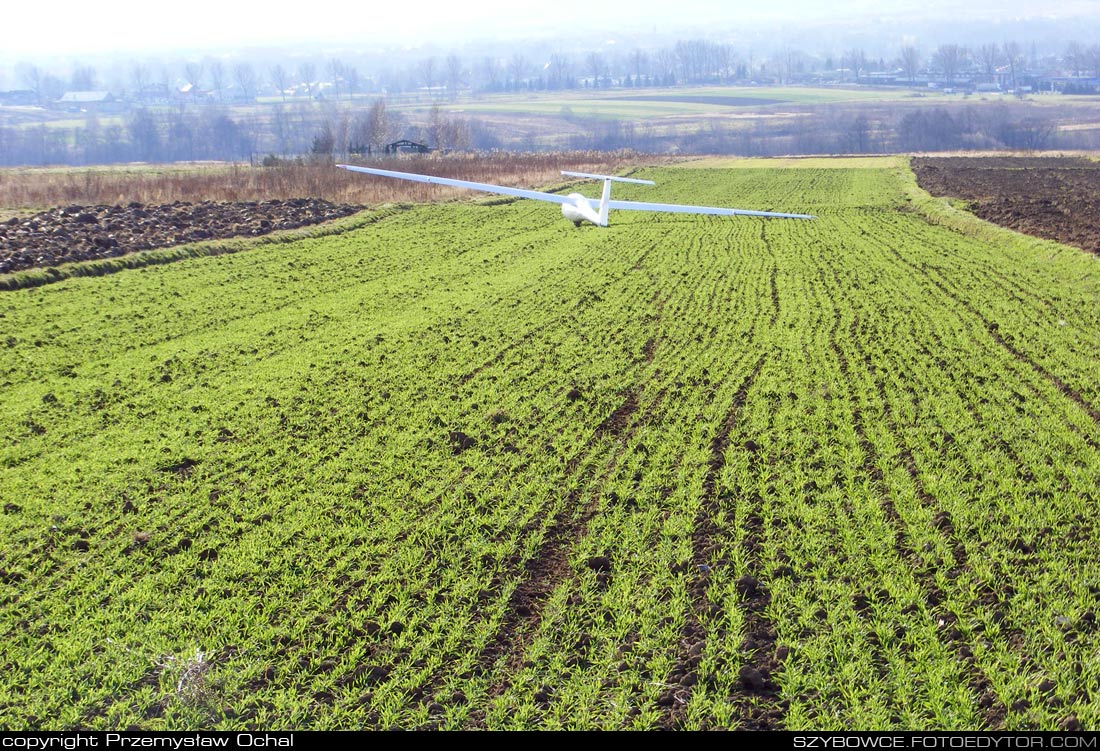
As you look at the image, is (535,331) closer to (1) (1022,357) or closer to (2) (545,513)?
(2) (545,513)

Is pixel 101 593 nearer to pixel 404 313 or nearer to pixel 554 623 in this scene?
pixel 554 623

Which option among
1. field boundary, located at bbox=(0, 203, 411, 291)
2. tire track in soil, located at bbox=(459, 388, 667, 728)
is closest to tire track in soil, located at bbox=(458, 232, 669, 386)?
tire track in soil, located at bbox=(459, 388, 667, 728)

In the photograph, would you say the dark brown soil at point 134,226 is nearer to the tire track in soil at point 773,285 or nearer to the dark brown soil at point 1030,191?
the tire track in soil at point 773,285

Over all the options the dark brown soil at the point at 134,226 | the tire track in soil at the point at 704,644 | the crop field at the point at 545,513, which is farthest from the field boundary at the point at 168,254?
the tire track in soil at the point at 704,644

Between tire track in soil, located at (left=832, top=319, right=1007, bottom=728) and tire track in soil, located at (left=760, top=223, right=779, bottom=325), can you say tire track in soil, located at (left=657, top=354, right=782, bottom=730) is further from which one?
tire track in soil, located at (left=760, top=223, right=779, bottom=325)

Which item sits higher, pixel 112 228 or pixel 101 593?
pixel 112 228
